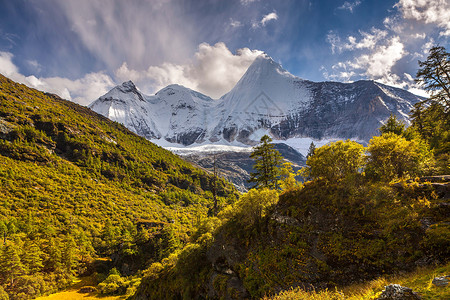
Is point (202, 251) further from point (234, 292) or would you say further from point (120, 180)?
point (120, 180)

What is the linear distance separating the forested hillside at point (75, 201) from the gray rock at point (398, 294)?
3355cm

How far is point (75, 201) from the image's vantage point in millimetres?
65562

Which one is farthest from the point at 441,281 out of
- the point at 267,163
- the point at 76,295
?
the point at 76,295

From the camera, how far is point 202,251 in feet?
62.5

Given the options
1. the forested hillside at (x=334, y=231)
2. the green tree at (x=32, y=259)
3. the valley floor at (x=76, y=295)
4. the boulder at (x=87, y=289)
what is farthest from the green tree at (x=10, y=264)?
the forested hillside at (x=334, y=231)

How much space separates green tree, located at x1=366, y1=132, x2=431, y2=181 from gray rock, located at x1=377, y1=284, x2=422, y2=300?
8582 millimetres

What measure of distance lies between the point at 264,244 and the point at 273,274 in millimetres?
2167

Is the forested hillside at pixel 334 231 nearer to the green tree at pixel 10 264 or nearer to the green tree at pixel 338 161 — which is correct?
the green tree at pixel 338 161

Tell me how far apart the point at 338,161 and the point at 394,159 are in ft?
10.7

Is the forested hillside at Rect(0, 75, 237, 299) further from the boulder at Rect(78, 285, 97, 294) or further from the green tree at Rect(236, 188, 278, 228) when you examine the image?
the green tree at Rect(236, 188, 278, 228)

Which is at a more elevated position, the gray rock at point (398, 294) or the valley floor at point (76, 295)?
the gray rock at point (398, 294)

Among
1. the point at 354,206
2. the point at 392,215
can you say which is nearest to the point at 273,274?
the point at 354,206

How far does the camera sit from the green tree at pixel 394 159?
1252cm

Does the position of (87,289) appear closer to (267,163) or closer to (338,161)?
(267,163)
